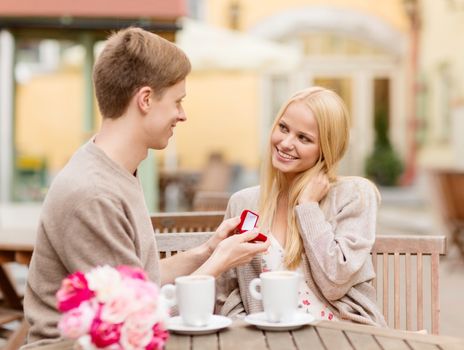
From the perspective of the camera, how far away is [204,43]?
12.8 meters

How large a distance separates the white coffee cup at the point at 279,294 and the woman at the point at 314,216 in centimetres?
63

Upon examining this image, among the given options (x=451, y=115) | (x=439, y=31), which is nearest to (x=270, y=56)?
(x=451, y=115)

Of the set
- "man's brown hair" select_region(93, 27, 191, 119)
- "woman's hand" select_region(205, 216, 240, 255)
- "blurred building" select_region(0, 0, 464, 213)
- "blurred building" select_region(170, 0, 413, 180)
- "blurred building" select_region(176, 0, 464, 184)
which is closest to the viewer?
"man's brown hair" select_region(93, 27, 191, 119)

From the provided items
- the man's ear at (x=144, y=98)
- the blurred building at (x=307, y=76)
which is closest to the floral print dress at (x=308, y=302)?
the man's ear at (x=144, y=98)

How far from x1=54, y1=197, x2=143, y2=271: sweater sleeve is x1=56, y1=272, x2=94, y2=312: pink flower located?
0.87 feet

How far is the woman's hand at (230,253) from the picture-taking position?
9.04 feet

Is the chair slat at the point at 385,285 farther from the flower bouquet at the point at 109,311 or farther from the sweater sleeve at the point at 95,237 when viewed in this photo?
the flower bouquet at the point at 109,311

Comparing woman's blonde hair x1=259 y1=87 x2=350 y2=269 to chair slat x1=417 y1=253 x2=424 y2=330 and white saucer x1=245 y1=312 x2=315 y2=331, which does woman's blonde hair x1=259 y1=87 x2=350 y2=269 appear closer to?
chair slat x1=417 y1=253 x2=424 y2=330

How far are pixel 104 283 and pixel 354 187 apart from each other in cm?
143

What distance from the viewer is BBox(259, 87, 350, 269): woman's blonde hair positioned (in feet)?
10.8

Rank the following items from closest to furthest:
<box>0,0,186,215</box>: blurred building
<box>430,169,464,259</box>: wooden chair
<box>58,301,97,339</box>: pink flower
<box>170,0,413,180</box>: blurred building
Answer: <box>58,301,97,339</box>: pink flower → <box>0,0,186,215</box>: blurred building → <box>430,169,464,259</box>: wooden chair → <box>170,0,413,180</box>: blurred building

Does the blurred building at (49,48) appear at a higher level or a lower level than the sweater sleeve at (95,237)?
higher

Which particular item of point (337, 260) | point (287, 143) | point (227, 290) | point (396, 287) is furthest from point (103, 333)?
point (396, 287)

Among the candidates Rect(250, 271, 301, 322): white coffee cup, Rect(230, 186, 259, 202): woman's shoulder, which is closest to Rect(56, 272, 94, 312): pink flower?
Rect(250, 271, 301, 322): white coffee cup
